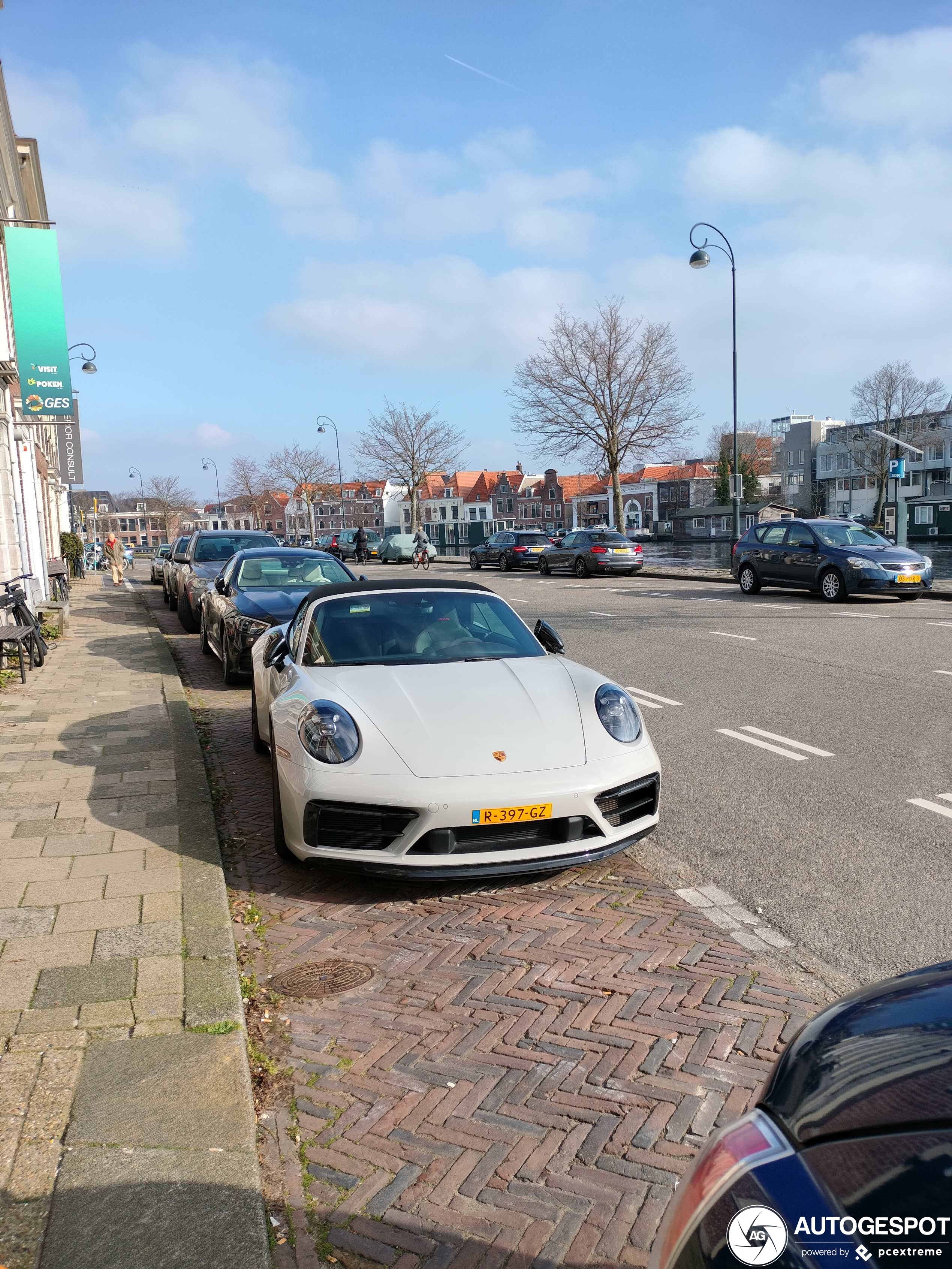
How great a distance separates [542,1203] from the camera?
2342 mm

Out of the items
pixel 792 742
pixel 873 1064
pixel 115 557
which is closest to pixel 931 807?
pixel 792 742

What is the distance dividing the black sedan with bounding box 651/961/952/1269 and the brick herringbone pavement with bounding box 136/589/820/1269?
115cm

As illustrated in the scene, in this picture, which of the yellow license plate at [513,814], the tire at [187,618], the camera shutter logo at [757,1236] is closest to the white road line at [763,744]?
the yellow license plate at [513,814]

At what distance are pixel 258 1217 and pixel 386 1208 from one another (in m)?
0.32

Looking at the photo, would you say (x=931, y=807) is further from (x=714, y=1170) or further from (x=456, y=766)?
(x=714, y=1170)

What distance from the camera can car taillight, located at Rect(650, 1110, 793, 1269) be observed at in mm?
1177

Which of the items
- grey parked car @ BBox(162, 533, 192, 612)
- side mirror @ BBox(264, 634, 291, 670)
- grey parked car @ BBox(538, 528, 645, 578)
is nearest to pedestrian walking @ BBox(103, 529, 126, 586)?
grey parked car @ BBox(162, 533, 192, 612)

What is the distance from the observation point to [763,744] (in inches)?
277

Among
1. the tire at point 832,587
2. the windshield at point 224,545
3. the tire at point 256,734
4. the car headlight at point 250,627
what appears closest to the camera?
the tire at point 256,734

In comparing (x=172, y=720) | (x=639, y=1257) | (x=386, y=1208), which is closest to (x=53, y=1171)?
(x=386, y=1208)

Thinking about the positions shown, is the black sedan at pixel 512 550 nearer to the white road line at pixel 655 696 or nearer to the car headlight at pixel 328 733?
the white road line at pixel 655 696

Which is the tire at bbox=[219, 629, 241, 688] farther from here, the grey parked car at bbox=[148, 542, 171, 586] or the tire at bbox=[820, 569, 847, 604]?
the grey parked car at bbox=[148, 542, 171, 586]

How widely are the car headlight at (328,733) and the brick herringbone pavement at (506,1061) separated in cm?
68

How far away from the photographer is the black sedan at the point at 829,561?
17109mm
